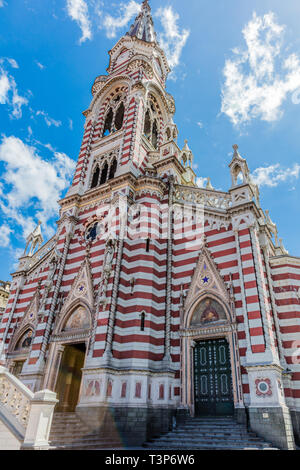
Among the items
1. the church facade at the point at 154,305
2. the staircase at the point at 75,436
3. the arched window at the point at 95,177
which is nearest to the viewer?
the staircase at the point at 75,436

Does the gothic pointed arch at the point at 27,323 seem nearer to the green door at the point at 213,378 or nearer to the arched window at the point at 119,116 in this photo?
the green door at the point at 213,378

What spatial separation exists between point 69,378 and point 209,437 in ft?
27.9

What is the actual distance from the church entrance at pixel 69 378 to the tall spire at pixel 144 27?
29099 mm

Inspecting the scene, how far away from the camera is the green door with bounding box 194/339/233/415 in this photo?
13.8 m

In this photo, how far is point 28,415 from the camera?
30.0 ft

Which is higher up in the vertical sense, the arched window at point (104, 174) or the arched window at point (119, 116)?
the arched window at point (119, 116)

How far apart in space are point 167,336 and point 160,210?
7.46 metres

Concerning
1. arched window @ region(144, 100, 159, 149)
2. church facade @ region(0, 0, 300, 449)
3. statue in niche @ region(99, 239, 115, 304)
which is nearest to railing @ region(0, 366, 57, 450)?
church facade @ region(0, 0, 300, 449)

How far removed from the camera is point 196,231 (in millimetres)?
17922

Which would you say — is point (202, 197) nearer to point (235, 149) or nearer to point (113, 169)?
point (235, 149)

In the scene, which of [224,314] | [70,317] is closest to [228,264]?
[224,314]

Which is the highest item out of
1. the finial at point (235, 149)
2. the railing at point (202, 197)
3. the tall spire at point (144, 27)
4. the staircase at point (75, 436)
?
the tall spire at point (144, 27)

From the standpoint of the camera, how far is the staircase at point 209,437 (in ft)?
36.2

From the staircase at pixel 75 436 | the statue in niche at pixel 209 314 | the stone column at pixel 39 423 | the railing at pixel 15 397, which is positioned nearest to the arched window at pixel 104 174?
the statue in niche at pixel 209 314
